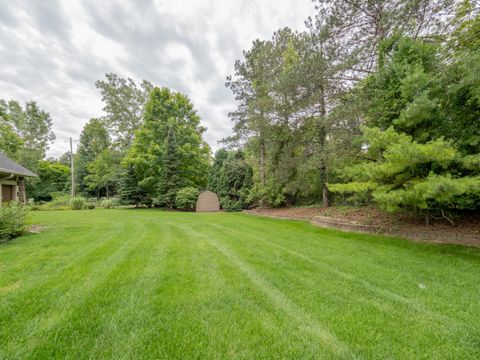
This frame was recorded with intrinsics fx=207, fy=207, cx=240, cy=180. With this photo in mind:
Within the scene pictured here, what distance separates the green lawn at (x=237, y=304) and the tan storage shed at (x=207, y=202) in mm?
12490

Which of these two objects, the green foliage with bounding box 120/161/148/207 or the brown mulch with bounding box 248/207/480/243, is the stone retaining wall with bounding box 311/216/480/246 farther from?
the green foliage with bounding box 120/161/148/207

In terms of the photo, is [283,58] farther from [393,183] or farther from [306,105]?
[393,183]

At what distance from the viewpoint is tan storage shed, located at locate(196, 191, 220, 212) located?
1706 cm

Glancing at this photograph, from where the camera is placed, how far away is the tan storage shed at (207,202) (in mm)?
17062

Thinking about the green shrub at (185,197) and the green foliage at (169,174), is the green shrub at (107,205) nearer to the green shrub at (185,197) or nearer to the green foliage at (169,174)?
the green foliage at (169,174)

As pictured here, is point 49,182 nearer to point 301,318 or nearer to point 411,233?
point 301,318

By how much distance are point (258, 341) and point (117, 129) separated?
1123 inches

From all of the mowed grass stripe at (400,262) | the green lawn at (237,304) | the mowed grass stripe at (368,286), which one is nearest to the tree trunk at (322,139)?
the mowed grass stripe at (400,262)

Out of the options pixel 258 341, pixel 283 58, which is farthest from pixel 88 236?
pixel 283 58

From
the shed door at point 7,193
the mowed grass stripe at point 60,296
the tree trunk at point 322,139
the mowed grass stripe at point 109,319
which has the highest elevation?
the tree trunk at point 322,139

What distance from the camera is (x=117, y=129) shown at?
24.9m

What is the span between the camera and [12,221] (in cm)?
579

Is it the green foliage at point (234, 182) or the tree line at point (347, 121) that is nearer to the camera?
the tree line at point (347, 121)

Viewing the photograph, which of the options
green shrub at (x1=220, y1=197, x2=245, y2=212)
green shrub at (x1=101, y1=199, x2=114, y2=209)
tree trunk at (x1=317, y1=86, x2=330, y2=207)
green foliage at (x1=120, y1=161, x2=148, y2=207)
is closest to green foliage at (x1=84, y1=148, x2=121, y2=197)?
green shrub at (x1=101, y1=199, x2=114, y2=209)
